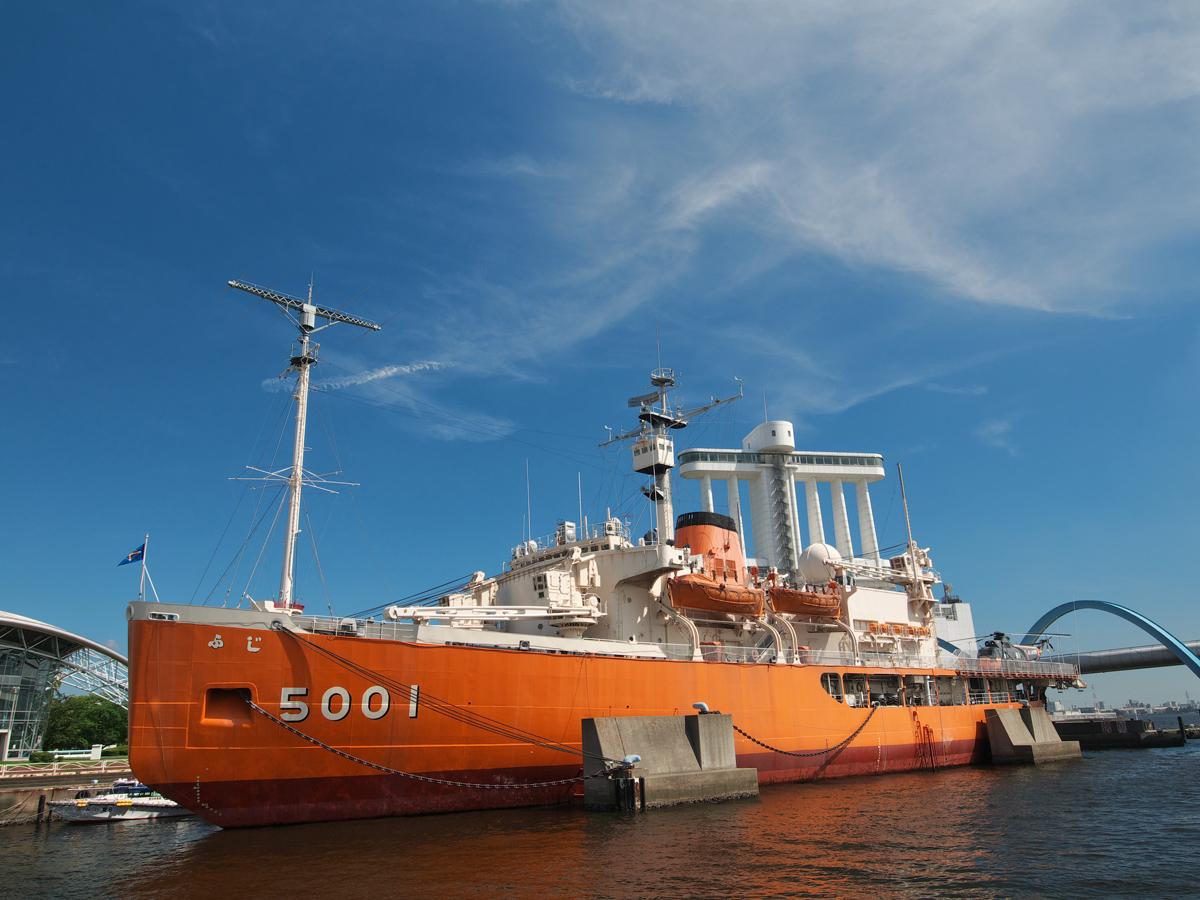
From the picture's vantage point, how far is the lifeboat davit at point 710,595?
2697cm

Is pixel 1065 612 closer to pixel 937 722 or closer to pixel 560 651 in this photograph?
pixel 937 722

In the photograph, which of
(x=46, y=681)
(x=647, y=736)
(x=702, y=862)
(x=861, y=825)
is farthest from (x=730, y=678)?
(x=46, y=681)

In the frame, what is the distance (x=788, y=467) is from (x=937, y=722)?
33.6 m

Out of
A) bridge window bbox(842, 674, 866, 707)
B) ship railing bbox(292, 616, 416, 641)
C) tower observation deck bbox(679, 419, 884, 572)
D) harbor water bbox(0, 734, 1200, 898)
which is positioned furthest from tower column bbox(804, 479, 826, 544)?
ship railing bbox(292, 616, 416, 641)

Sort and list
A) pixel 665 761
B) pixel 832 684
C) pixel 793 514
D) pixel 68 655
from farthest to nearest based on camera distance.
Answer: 1. pixel 793 514
2. pixel 68 655
3. pixel 832 684
4. pixel 665 761

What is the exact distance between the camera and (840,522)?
65.8m

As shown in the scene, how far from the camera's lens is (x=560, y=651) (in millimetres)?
22594

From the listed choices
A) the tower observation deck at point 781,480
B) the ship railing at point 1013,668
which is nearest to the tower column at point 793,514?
the tower observation deck at point 781,480

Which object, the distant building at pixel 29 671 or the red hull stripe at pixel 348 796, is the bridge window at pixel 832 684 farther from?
the distant building at pixel 29 671

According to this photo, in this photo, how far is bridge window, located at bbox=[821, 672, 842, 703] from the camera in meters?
30.2

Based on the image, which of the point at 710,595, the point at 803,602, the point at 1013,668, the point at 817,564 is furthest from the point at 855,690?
the point at 1013,668

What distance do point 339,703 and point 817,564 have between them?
22846 millimetres

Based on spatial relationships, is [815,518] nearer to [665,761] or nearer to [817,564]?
[817,564]

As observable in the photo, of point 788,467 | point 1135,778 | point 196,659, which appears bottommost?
point 1135,778
